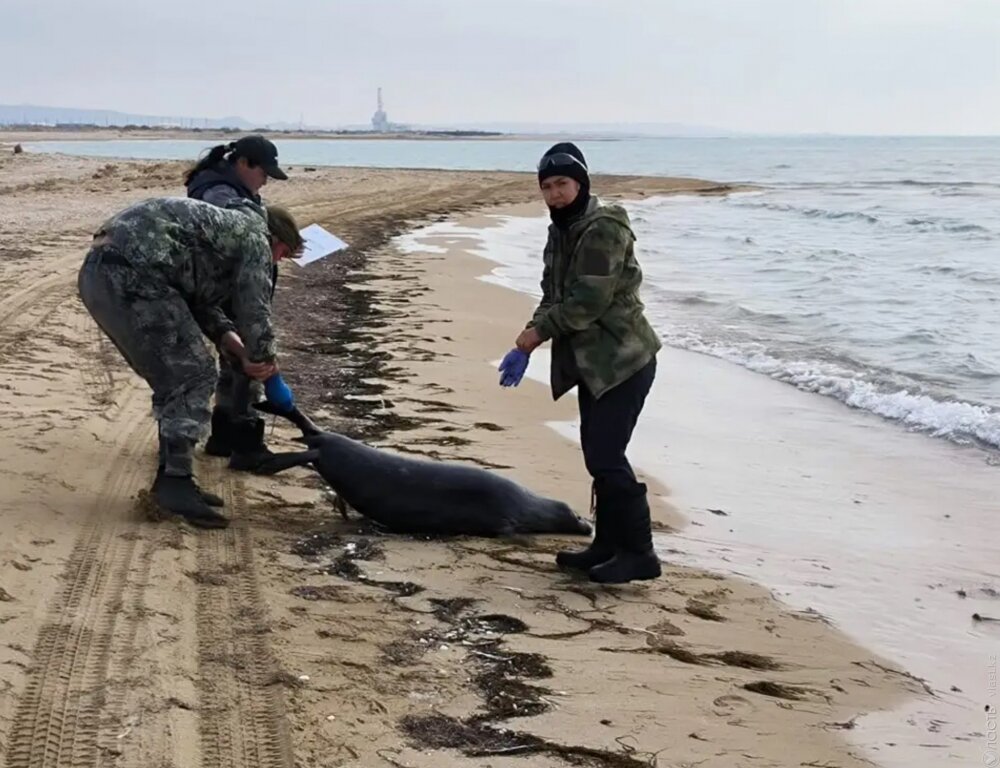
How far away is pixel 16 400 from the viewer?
6719 millimetres

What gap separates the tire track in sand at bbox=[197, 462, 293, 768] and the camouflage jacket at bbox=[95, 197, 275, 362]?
0.96 metres

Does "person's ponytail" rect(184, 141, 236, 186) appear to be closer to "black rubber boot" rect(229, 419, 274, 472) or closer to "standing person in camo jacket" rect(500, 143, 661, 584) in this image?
"black rubber boot" rect(229, 419, 274, 472)

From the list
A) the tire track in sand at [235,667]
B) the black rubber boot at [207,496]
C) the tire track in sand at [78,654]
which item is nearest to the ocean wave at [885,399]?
the black rubber boot at [207,496]

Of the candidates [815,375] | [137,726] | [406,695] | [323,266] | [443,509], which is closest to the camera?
[137,726]

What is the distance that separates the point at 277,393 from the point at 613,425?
5.68 feet

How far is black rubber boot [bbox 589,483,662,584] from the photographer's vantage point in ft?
15.7

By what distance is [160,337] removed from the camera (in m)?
5.04

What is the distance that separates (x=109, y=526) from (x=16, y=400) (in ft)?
7.24

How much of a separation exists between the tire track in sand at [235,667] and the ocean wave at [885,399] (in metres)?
5.59

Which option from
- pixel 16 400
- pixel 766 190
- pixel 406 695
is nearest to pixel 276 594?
pixel 406 695

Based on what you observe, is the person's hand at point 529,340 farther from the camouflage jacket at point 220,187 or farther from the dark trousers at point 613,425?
the camouflage jacket at point 220,187

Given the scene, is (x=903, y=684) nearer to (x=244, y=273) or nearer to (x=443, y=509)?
→ (x=443, y=509)

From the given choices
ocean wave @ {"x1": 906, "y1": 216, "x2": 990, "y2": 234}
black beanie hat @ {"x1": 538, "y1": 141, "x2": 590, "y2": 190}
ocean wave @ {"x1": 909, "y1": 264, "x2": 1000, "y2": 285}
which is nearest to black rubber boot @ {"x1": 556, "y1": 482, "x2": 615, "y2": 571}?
black beanie hat @ {"x1": 538, "y1": 141, "x2": 590, "y2": 190}

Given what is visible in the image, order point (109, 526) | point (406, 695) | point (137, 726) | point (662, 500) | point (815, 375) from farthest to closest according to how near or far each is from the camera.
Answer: point (815, 375), point (662, 500), point (109, 526), point (406, 695), point (137, 726)
